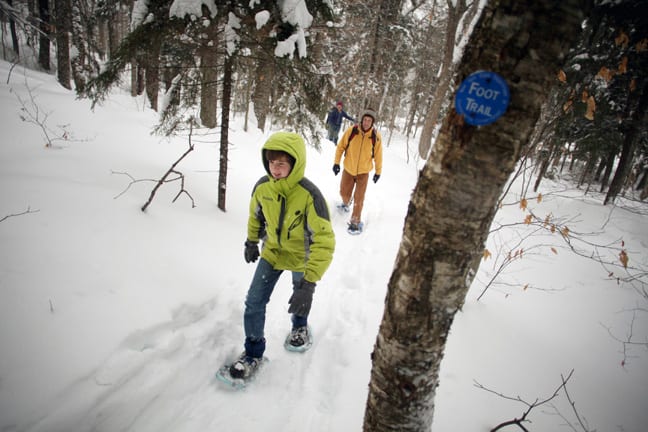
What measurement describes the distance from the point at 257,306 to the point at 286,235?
2.39 feet

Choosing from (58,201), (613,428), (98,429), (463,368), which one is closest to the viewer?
(98,429)

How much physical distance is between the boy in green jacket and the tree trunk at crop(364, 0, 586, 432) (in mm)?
1068

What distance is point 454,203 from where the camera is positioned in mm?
1062

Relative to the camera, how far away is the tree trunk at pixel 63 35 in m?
9.51

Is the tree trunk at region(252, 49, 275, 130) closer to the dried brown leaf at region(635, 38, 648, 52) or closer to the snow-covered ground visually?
the snow-covered ground

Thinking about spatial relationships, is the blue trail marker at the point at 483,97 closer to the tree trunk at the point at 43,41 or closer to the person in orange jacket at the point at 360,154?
the person in orange jacket at the point at 360,154

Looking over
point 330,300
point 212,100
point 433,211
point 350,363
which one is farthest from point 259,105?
point 433,211

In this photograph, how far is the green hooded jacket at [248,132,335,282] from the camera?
238 centimetres

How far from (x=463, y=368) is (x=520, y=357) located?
0.80 metres

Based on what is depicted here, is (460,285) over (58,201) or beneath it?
over

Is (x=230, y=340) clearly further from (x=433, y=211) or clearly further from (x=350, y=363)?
(x=433, y=211)

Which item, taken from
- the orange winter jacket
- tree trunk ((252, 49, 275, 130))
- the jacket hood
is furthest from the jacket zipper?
A: the orange winter jacket

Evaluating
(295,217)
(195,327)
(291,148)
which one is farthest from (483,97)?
(195,327)

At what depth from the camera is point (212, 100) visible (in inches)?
289
